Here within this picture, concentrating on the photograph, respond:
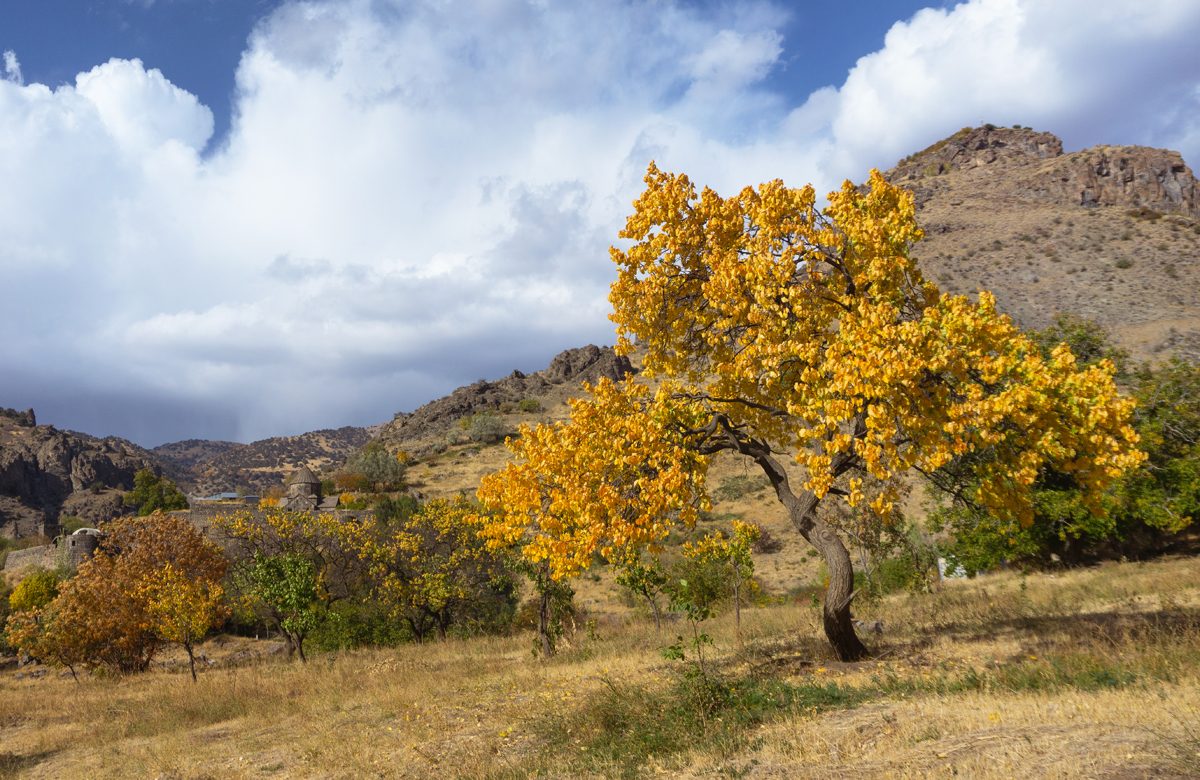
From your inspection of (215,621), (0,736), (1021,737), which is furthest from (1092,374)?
(215,621)

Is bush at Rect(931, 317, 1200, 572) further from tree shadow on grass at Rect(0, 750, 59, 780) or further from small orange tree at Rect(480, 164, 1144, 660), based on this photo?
tree shadow on grass at Rect(0, 750, 59, 780)

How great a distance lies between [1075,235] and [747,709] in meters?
87.4

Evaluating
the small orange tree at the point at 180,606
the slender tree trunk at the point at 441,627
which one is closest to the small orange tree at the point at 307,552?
the small orange tree at the point at 180,606

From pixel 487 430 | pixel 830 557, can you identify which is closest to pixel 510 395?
pixel 487 430

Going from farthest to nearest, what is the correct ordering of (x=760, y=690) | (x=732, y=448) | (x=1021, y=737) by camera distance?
(x=732, y=448) < (x=760, y=690) < (x=1021, y=737)

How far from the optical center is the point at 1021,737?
21.6 ft

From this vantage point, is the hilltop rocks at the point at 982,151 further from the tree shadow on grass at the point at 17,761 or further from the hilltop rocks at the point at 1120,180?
the tree shadow on grass at the point at 17,761

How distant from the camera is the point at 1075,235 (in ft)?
247

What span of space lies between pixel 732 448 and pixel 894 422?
377 centimetres

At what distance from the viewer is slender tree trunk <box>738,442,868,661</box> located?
37.3 ft

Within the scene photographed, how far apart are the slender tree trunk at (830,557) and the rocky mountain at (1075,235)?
46763mm

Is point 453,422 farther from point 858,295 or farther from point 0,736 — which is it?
point 858,295

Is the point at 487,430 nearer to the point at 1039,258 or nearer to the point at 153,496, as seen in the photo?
the point at 153,496

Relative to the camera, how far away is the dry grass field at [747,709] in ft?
22.5
